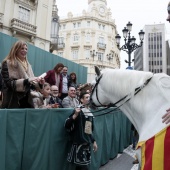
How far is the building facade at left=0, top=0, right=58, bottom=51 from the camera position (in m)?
17.7

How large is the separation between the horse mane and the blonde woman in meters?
1.01

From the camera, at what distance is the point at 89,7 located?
62281 mm

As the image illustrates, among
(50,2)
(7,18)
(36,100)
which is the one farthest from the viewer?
(50,2)

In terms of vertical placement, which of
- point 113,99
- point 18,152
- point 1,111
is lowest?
point 18,152

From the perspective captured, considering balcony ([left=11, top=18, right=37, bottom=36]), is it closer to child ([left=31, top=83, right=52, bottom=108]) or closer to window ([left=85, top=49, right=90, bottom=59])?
child ([left=31, top=83, right=52, bottom=108])

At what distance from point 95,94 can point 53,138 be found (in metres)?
1.20

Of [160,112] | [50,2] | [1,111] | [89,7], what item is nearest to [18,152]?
[1,111]

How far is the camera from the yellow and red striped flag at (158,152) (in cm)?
170

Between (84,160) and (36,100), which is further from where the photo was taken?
(36,100)

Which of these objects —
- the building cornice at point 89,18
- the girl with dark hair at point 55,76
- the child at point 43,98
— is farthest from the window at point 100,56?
the child at point 43,98

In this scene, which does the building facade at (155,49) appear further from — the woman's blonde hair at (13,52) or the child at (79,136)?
the woman's blonde hair at (13,52)

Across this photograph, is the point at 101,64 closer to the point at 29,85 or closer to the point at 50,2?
the point at 50,2

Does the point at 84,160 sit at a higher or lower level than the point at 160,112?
lower

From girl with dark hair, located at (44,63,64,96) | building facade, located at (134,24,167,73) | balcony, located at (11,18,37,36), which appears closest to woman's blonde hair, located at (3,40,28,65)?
girl with dark hair, located at (44,63,64,96)
